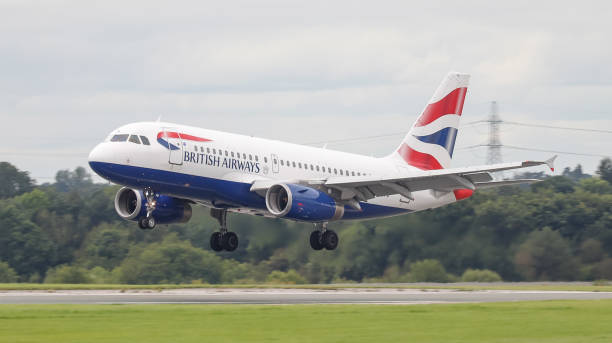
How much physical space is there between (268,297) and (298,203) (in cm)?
456

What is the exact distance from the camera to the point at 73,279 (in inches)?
2857

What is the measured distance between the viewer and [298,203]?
4447 centimetres

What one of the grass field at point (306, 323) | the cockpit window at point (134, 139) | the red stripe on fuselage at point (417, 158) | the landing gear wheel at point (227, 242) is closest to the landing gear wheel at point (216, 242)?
the landing gear wheel at point (227, 242)

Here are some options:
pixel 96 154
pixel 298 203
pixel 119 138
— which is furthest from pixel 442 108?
pixel 96 154

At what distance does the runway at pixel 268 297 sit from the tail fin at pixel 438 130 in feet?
27.8

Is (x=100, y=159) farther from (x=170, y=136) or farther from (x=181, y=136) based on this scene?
(x=181, y=136)

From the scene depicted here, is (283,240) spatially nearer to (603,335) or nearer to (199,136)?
(199,136)

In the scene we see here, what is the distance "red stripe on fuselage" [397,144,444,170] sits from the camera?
5516 centimetres

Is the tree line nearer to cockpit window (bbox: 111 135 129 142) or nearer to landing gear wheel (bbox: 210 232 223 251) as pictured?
landing gear wheel (bbox: 210 232 223 251)

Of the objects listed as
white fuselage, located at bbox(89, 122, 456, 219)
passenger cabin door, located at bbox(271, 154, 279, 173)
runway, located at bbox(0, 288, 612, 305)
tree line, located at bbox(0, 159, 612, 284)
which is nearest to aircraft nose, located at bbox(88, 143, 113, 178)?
white fuselage, located at bbox(89, 122, 456, 219)

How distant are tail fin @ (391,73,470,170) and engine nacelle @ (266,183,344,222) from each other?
34.0ft

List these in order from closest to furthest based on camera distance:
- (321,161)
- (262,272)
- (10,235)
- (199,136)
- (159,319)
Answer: (159,319) → (199,136) → (321,161) → (262,272) → (10,235)

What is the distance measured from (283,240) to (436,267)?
11.5m

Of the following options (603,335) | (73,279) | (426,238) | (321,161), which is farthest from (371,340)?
(73,279)
